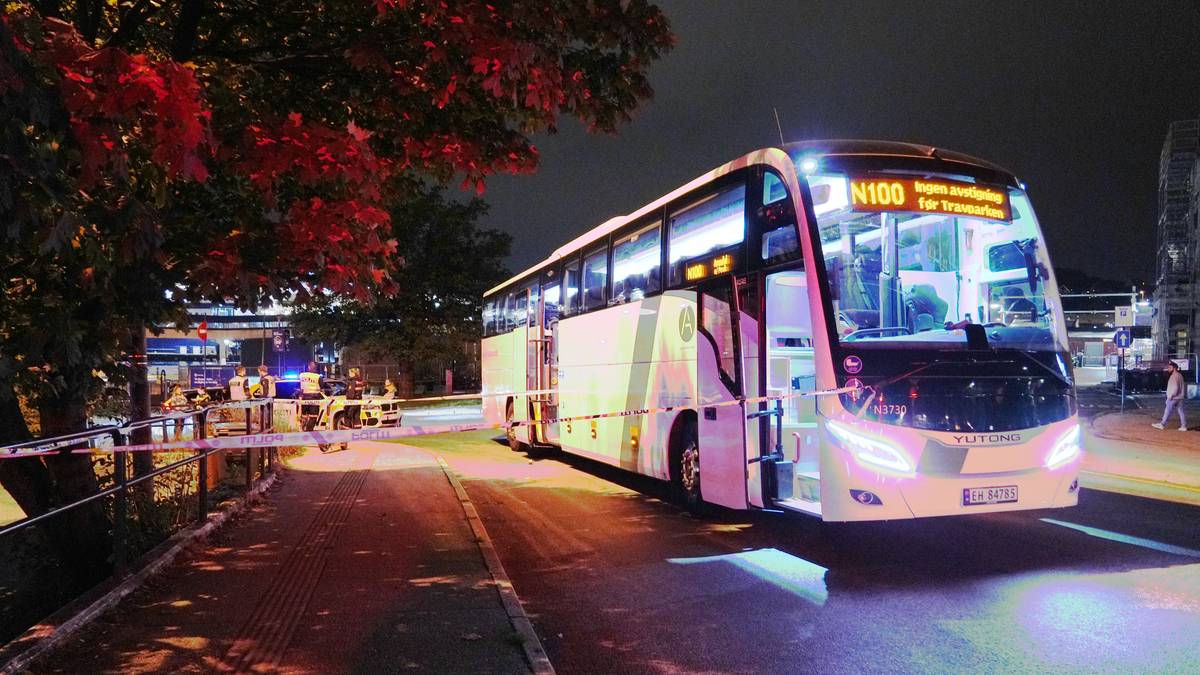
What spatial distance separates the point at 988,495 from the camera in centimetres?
677

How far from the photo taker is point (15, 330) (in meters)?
6.09

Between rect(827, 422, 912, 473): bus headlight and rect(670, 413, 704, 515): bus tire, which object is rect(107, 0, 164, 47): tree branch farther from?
rect(670, 413, 704, 515): bus tire

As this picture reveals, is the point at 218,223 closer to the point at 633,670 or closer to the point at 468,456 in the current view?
the point at 633,670

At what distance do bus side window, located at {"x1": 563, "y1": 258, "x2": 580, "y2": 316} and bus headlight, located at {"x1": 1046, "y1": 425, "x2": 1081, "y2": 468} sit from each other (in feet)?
27.3

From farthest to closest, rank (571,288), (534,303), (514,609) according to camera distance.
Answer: (534,303)
(571,288)
(514,609)

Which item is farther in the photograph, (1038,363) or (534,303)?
(534,303)

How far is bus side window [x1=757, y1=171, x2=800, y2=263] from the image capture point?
7.40 metres

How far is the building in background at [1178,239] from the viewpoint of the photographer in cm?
4747

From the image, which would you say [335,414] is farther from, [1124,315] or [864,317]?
[1124,315]

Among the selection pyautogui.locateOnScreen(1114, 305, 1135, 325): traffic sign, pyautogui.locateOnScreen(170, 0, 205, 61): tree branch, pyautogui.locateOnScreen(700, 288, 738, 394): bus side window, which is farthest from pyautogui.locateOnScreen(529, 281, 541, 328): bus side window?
pyautogui.locateOnScreen(1114, 305, 1135, 325): traffic sign

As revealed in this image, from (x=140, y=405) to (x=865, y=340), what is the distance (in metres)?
7.78

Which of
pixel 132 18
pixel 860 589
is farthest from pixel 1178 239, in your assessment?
pixel 132 18

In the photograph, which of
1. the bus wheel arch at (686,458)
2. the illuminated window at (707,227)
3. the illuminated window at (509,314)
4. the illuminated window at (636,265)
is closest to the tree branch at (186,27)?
the illuminated window at (707,227)

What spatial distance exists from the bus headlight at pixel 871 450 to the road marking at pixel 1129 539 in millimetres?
2787
